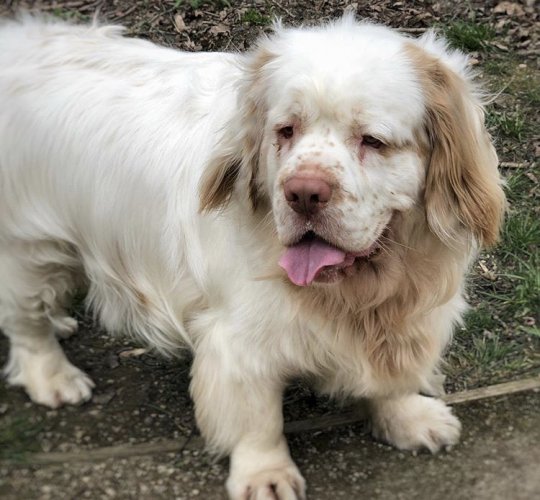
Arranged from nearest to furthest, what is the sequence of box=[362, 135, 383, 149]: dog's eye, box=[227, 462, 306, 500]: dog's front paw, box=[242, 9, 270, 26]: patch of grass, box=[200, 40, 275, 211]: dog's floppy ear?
1. box=[362, 135, 383, 149]: dog's eye
2. box=[200, 40, 275, 211]: dog's floppy ear
3. box=[227, 462, 306, 500]: dog's front paw
4. box=[242, 9, 270, 26]: patch of grass

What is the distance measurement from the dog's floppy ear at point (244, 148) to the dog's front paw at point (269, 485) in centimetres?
107

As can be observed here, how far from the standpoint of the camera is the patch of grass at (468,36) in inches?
216

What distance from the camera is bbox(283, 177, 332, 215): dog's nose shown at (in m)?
2.37

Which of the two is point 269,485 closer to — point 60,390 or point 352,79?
point 60,390

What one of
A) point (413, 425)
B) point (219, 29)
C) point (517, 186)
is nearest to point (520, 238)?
point (517, 186)

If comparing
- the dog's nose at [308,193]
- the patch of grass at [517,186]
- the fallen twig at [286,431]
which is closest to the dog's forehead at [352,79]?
the dog's nose at [308,193]

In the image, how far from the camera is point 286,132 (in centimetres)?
260

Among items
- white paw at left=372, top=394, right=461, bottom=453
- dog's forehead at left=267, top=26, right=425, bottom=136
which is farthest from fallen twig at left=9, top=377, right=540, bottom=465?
dog's forehead at left=267, top=26, right=425, bottom=136

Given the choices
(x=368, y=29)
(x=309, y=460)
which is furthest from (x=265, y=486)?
(x=368, y=29)

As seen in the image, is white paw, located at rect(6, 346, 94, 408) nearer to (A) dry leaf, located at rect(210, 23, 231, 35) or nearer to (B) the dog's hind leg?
(B) the dog's hind leg

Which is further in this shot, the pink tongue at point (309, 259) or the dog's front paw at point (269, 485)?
the dog's front paw at point (269, 485)

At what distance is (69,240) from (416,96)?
5.14 feet

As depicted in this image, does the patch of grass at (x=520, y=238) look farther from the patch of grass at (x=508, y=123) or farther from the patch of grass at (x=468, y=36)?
the patch of grass at (x=468, y=36)

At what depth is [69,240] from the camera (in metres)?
3.35
